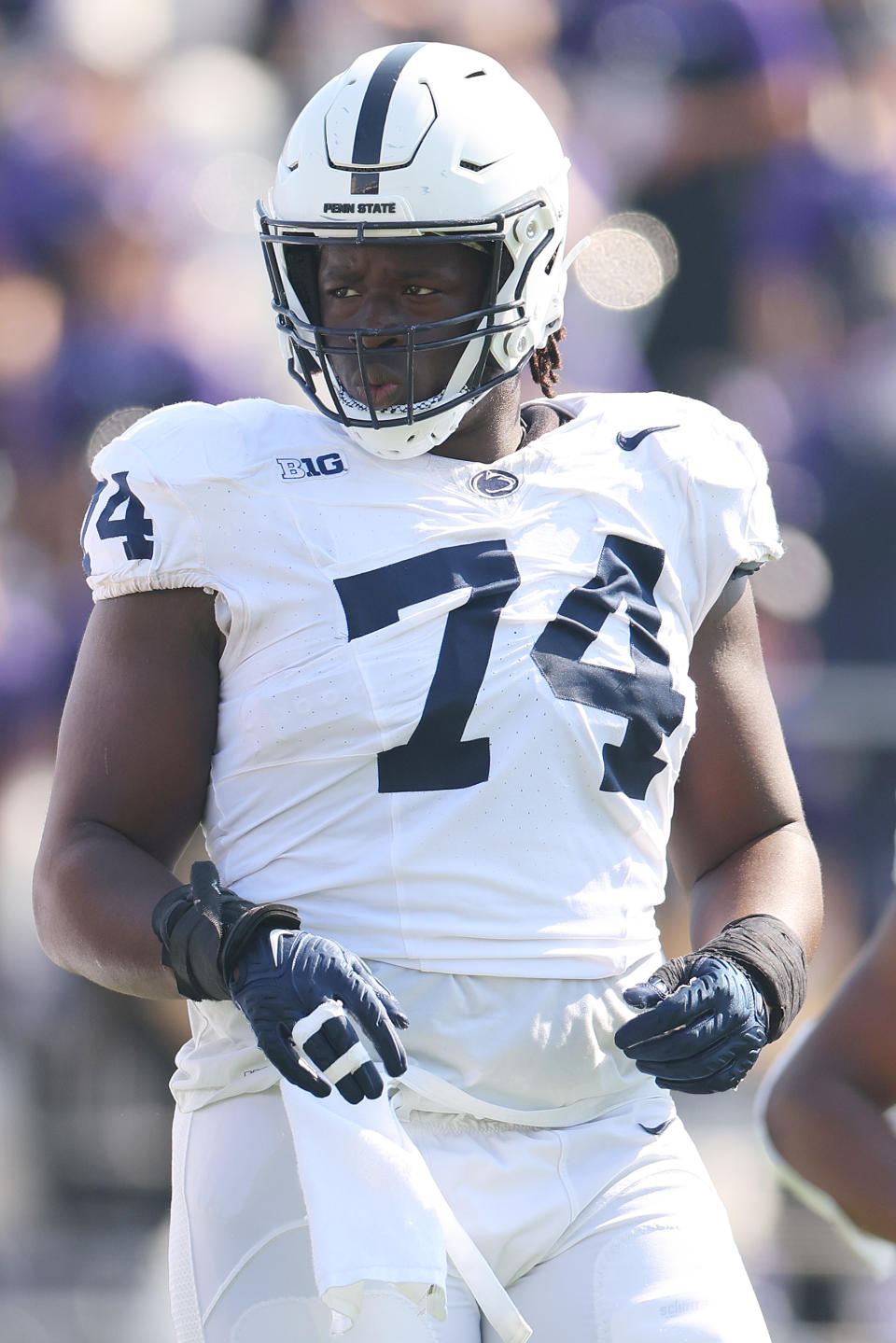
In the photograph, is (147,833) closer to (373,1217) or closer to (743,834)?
(373,1217)

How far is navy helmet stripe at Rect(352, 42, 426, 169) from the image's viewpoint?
6.27 feet

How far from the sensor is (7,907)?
3648 mm

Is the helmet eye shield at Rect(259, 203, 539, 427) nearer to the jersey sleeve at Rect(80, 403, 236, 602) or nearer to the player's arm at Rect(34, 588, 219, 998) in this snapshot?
the jersey sleeve at Rect(80, 403, 236, 602)

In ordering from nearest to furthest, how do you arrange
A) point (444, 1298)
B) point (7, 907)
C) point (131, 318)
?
point (444, 1298), point (7, 907), point (131, 318)

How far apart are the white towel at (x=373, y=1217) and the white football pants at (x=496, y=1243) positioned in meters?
0.04

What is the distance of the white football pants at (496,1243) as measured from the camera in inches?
62.3

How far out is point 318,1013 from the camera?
4.80ft

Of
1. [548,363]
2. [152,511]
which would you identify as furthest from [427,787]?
[548,363]

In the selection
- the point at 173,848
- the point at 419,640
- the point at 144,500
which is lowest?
the point at 173,848

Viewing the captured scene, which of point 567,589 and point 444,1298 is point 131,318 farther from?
point 444,1298

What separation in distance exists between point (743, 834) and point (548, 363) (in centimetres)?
66

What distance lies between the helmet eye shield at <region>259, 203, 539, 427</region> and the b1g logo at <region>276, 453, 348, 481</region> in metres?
0.04

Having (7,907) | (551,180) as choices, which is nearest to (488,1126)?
(551,180)

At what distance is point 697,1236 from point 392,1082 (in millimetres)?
339
